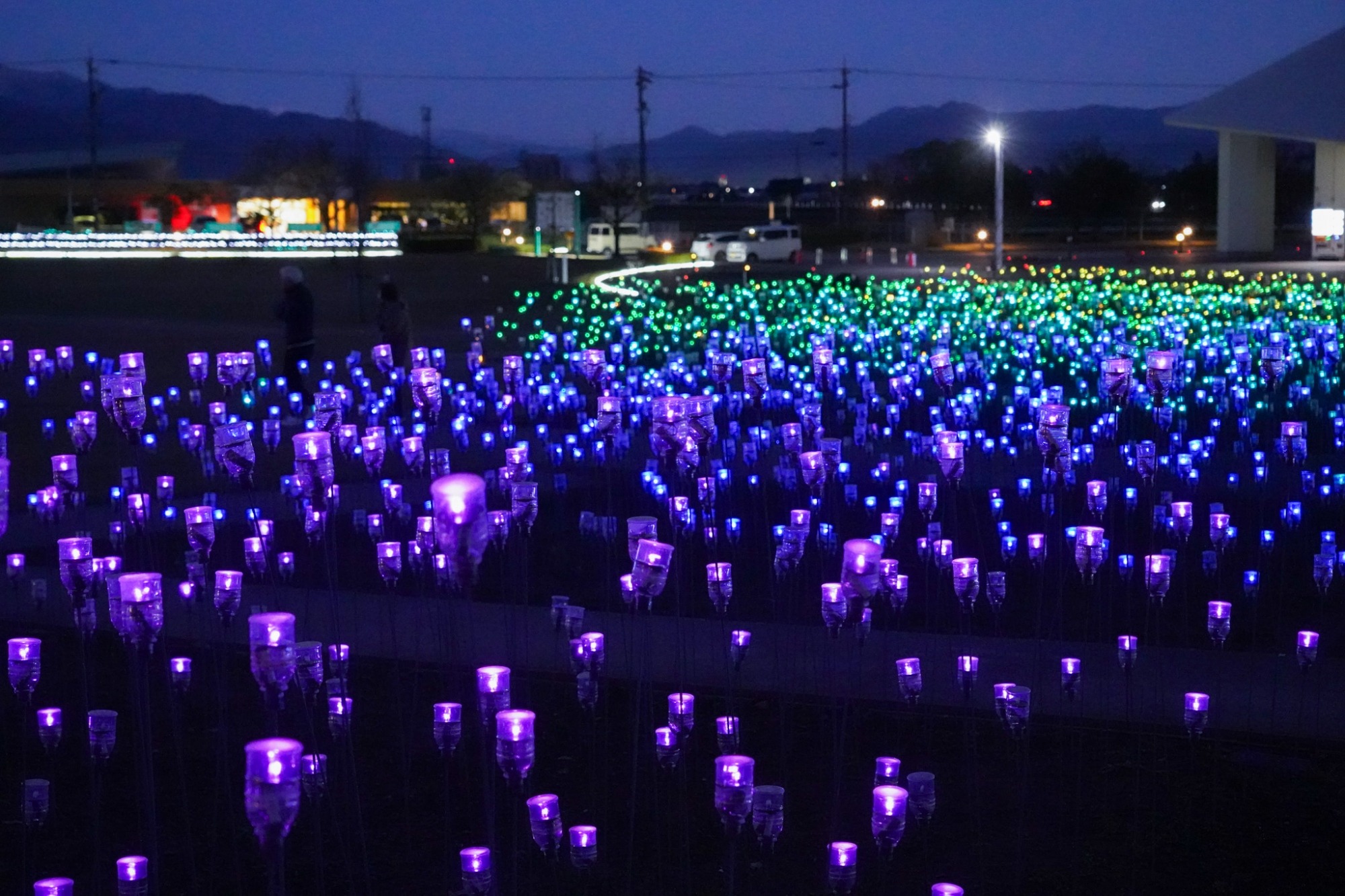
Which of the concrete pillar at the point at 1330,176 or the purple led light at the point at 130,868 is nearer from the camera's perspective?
the purple led light at the point at 130,868

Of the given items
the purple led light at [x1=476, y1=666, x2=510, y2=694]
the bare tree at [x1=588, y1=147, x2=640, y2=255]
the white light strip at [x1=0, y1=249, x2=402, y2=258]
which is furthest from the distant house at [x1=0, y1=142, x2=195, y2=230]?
the purple led light at [x1=476, y1=666, x2=510, y2=694]

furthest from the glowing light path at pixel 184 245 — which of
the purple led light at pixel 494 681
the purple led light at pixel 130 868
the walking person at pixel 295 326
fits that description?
the purple led light at pixel 130 868

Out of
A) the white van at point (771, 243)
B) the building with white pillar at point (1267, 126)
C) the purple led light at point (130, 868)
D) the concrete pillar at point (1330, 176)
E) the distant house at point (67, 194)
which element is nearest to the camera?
the purple led light at point (130, 868)

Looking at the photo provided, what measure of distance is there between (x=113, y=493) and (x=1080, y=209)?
71939 mm

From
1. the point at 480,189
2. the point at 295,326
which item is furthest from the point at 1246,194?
the point at 295,326

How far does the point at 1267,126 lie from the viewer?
5134 centimetres

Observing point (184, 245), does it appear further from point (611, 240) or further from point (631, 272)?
point (631, 272)

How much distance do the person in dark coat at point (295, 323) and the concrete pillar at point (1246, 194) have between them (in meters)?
42.0

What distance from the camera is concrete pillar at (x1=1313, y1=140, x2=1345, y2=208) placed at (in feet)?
168

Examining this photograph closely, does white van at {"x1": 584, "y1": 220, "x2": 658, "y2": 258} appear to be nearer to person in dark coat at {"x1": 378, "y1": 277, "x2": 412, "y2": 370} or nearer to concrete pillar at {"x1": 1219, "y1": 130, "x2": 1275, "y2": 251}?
concrete pillar at {"x1": 1219, "y1": 130, "x2": 1275, "y2": 251}

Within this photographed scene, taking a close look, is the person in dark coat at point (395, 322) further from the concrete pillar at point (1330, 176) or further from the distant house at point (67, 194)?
the distant house at point (67, 194)

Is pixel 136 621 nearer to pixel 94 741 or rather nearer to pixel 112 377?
pixel 94 741

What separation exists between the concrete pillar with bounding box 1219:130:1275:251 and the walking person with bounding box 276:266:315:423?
138 ft

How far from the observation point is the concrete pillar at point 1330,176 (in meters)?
51.3
